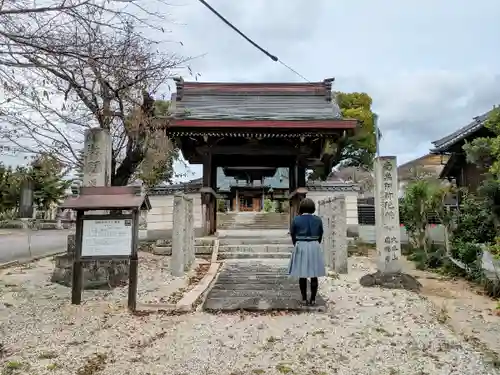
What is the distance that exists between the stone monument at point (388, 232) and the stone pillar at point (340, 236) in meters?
1.06

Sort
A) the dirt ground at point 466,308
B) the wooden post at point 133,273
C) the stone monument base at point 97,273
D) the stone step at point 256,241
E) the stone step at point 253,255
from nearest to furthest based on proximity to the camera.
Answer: the dirt ground at point 466,308 < the wooden post at point 133,273 < the stone monument base at point 97,273 < the stone step at point 253,255 < the stone step at point 256,241

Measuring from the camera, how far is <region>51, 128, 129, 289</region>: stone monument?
24.8 ft

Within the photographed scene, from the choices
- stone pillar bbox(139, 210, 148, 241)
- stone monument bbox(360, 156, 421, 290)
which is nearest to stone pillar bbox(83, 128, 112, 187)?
stone monument bbox(360, 156, 421, 290)

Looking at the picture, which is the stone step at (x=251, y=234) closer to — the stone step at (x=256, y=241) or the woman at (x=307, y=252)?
the stone step at (x=256, y=241)

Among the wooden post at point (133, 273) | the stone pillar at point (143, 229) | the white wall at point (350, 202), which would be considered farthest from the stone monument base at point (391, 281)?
the stone pillar at point (143, 229)

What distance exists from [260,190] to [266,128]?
24.4 m

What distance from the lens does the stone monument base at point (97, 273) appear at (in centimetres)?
751

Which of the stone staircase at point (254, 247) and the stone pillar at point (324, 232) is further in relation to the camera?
the stone staircase at point (254, 247)

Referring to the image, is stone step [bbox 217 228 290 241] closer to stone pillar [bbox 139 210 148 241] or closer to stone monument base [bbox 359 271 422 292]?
stone pillar [bbox 139 210 148 241]

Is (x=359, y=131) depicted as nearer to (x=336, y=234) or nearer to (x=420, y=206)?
(x=420, y=206)

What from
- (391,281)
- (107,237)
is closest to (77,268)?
(107,237)

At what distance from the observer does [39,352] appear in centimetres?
412

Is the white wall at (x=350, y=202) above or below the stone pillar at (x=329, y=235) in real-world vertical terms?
above

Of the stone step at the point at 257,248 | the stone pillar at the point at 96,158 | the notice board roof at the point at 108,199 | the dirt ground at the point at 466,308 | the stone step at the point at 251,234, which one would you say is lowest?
the dirt ground at the point at 466,308
